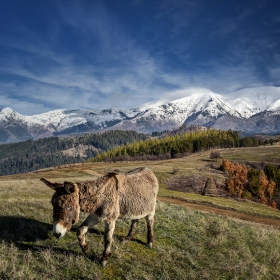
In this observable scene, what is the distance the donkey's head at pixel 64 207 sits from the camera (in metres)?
7.87

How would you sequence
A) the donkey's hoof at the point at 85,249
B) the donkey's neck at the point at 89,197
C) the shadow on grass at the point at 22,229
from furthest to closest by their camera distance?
the shadow on grass at the point at 22,229
the donkey's hoof at the point at 85,249
the donkey's neck at the point at 89,197

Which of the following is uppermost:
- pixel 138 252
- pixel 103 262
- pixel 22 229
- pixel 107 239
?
pixel 107 239

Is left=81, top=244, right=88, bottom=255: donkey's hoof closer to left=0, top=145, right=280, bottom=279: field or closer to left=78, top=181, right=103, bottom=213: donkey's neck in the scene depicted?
left=0, top=145, right=280, bottom=279: field

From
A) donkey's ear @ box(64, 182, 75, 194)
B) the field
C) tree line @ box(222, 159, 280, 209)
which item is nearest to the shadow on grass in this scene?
the field

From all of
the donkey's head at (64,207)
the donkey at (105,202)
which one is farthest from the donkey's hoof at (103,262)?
the donkey's head at (64,207)

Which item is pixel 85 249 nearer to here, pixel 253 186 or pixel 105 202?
pixel 105 202

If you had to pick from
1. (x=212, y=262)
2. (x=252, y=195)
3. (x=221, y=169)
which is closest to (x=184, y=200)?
(x=212, y=262)

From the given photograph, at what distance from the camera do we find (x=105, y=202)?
9.29 metres

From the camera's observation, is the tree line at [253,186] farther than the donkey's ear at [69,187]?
Yes

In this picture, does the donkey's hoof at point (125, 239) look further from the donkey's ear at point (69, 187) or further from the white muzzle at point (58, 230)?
the donkey's ear at point (69, 187)

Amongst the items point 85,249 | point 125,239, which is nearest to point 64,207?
point 85,249

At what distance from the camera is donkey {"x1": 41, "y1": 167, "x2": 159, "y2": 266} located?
8.02 m

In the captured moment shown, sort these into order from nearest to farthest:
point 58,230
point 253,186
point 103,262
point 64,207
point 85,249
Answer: point 58,230 < point 64,207 < point 103,262 < point 85,249 < point 253,186

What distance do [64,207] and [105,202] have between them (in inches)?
67.8
